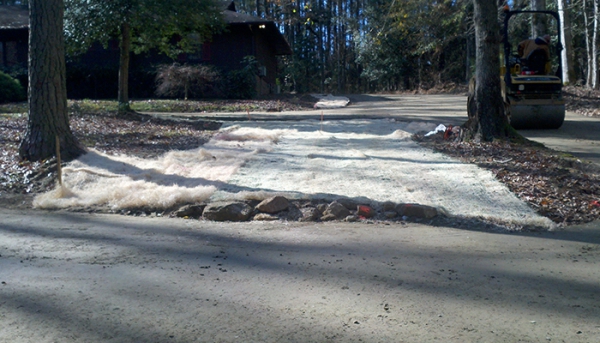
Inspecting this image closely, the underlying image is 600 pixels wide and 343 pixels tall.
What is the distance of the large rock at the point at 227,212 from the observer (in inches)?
320

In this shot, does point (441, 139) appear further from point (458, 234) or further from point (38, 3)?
point (38, 3)

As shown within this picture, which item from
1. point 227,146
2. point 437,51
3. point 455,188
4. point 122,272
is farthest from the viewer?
point 437,51

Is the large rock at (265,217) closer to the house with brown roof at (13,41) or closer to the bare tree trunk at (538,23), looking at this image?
the bare tree trunk at (538,23)

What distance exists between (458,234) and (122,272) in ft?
13.7

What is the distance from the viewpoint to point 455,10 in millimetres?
34344

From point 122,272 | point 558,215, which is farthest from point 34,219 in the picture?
point 558,215

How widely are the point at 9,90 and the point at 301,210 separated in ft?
65.9

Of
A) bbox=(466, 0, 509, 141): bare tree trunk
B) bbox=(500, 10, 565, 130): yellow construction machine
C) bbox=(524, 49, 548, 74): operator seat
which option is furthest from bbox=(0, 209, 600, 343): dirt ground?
bbox=(524, 49, 548, 74): operator seat

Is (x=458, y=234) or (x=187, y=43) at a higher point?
(x=187, y=43)

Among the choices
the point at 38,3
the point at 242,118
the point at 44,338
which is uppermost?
the point at 38,3

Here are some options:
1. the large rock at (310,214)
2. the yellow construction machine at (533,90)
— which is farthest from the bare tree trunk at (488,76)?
the large rock at (310,214)

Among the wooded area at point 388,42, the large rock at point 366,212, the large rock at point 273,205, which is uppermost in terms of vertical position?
the wooded area at point 388,42

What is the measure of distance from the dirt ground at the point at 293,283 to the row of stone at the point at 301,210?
41cm

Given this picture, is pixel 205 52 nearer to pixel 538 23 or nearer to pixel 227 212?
pixel 538 23
